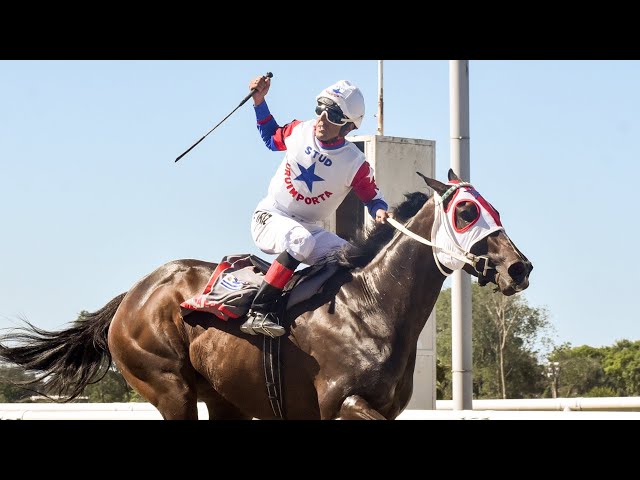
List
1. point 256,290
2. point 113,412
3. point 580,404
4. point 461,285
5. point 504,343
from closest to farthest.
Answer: point 256,290, point 461,285, point 113,412, point 580,404, point 504,343

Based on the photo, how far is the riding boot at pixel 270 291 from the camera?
249 inches

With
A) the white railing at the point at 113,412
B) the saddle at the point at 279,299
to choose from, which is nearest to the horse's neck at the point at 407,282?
the saddle at the point at 279,299

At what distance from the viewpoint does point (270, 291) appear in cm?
634

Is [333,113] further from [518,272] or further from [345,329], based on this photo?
[518,272]

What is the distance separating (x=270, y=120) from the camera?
6.82 m

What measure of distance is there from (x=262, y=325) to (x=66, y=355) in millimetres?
2216

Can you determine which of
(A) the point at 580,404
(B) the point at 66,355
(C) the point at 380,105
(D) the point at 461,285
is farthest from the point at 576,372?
(B) the point at 66,355

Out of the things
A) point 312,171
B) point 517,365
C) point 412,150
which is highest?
point 412,150

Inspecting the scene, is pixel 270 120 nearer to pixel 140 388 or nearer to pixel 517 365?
pixel 140 388
